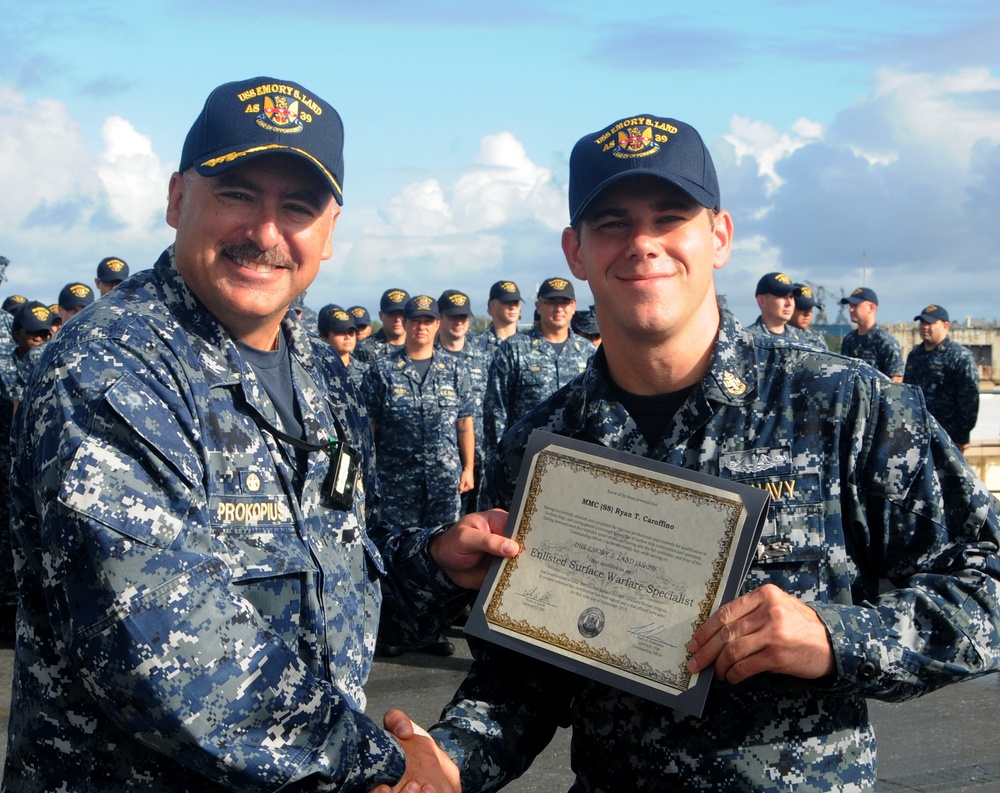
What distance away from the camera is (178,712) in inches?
75.7

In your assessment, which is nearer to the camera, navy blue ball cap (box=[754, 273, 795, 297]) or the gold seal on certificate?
the gold seal on certificate

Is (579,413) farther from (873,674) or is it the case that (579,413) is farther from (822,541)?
(873,674)

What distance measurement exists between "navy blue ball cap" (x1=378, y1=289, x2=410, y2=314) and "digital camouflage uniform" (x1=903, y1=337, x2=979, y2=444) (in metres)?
6.29

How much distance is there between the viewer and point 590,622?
7.50 feet

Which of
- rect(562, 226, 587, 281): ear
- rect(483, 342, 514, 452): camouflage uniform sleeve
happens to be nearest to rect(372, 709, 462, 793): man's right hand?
rect(562, 226, 587, 281): ear

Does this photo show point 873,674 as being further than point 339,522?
No

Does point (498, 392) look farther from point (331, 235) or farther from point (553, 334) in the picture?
point (331, 235)

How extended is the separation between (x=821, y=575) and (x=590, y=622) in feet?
1.67

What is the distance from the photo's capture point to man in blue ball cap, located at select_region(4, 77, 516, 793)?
194 cm

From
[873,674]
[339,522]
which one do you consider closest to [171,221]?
[339,522]

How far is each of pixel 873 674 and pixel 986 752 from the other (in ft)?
13.1

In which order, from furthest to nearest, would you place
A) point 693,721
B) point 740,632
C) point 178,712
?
1. point 693,721
2. point 740,632
3. point 178,712

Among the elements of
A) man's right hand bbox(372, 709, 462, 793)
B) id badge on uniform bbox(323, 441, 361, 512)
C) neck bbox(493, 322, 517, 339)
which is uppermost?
neck bbox(493, 322, 517, 339)
